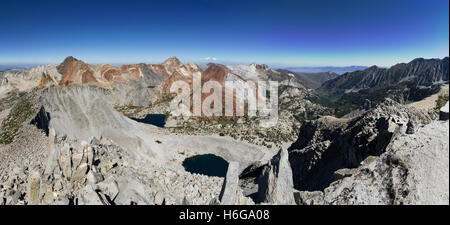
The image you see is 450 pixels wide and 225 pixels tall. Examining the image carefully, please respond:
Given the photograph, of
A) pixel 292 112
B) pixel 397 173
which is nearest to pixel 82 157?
pixel 397 173

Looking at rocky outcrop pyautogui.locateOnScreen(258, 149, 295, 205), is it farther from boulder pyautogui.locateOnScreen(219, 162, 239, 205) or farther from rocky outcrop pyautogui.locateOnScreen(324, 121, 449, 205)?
rocky outcrop pyautogui.locateOnScreen(324, 121, 449, 205)

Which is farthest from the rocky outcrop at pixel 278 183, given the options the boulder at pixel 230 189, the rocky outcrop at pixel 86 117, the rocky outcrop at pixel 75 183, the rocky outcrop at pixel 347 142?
the rocky outcrop at pixel 86 117

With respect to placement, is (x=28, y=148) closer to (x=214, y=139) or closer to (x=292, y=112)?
(x=214, y=139)

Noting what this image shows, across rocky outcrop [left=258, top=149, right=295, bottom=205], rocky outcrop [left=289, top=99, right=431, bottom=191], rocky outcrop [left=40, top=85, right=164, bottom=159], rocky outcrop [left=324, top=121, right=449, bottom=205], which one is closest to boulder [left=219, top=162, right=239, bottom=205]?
rocky outcrop [left=258, top=149, right=295, bottom=205]

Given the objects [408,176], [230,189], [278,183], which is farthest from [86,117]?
[408,176]

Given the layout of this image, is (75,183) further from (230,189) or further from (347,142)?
(347,142)

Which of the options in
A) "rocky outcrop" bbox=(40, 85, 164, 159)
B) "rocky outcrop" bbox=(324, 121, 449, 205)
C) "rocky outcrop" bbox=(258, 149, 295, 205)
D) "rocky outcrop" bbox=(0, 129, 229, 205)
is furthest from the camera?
"rocky outcrop" bbox=(40, 85, 164, 159)
